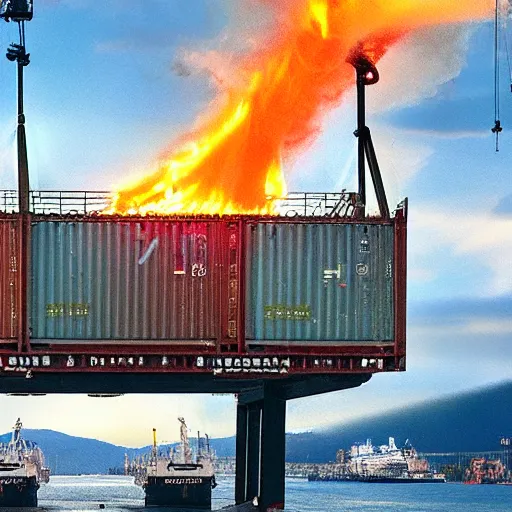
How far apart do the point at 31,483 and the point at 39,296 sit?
305 ft

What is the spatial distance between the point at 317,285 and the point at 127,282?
7.75m

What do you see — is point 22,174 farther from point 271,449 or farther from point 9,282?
point 271,449

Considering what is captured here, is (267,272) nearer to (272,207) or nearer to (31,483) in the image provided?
(272,207)

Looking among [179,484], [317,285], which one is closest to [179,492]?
[179,484]

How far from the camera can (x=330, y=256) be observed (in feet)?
236

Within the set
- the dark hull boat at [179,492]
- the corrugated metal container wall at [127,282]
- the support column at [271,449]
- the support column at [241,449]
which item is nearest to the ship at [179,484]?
the dark hull boat at [179,492]

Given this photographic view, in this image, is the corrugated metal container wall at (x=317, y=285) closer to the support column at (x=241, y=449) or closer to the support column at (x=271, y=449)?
the support column at (x=271, y=449)

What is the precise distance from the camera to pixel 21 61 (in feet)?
271

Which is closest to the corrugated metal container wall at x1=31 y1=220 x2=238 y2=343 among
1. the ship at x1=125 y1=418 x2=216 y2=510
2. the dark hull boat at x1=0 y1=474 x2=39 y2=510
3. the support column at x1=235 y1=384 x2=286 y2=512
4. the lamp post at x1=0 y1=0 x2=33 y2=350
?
the lamp post at x1=0 y1=0 x2=33 y2=350

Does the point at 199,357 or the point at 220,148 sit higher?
the point at 220,148

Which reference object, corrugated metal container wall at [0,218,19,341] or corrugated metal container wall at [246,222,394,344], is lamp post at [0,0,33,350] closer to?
corrugated metal container wall at [0,218,19,341]

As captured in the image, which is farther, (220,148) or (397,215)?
(220,148)

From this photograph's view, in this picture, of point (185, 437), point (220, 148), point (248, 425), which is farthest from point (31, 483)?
point (220, 148)

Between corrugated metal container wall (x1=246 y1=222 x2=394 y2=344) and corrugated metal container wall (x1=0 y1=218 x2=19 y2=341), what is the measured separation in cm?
944
